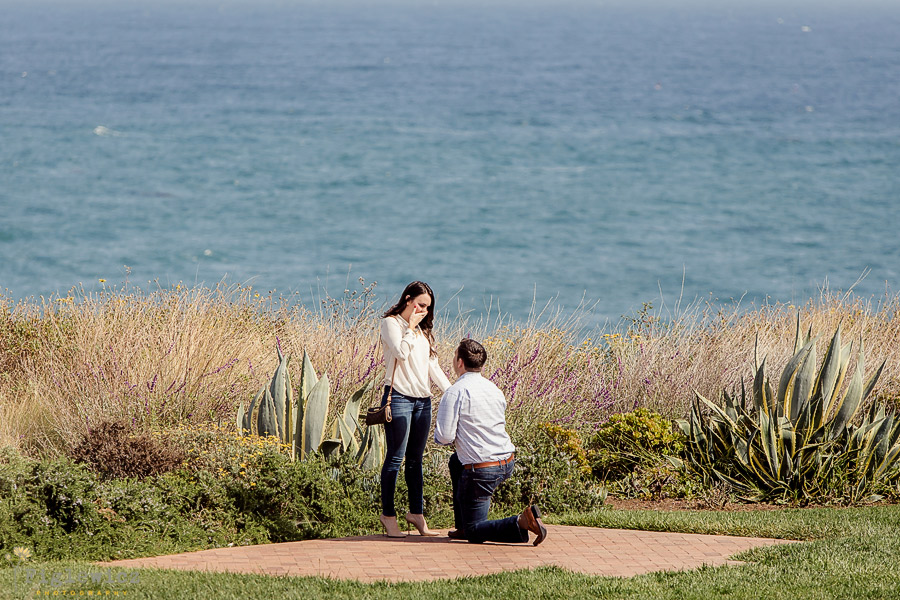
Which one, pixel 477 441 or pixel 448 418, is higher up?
pixel 448 418

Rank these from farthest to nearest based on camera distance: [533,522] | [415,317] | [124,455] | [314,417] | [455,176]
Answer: [455,176] < [314,417] < [124,455] < [415,317] < [533,522]

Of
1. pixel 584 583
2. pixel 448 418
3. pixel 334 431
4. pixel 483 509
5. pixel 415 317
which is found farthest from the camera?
pixel 334 431

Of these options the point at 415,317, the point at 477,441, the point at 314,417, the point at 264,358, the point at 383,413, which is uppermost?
the point at 415,317

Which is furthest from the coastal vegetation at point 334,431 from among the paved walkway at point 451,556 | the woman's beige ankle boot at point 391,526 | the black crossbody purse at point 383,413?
the black crossbody purse at point 383,413

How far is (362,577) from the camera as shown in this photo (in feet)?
20.4

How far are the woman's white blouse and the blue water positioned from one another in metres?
12.1

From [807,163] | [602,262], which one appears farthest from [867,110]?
[602,262]

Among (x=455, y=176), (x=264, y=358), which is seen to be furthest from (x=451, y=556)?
(x=455, y=176)

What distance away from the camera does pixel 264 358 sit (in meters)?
11.4

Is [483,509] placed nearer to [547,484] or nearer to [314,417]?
[547,484]

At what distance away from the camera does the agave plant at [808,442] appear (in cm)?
863

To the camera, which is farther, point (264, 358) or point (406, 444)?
point (264, 358)

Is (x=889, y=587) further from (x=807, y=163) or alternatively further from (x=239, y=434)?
(x=807, y=163)

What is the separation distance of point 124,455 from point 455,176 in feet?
174
